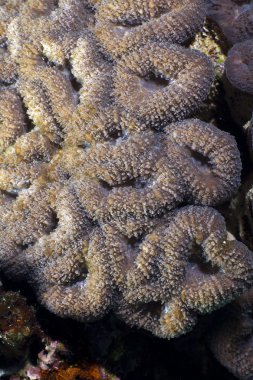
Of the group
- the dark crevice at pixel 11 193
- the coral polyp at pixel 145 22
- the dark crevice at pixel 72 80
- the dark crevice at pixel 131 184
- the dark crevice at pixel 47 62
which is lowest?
the dark crevice at pixel 11 193

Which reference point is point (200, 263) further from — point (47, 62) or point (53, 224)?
point (47, 62)

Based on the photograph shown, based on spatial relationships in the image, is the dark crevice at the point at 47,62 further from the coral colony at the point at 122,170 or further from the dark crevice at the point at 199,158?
the dark crevice at the point at 199,158

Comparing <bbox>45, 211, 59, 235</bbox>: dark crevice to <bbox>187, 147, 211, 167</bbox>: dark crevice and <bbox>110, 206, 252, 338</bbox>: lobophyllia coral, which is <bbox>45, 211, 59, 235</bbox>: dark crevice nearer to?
<bbox>110, 206, 252, 338</bbox>: lobophyllia coral

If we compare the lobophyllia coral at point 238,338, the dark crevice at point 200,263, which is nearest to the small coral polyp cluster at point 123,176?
the dark crevice at point 200,263

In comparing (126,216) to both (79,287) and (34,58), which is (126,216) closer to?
(79,287)

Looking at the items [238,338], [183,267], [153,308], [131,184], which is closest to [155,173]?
[131,184]

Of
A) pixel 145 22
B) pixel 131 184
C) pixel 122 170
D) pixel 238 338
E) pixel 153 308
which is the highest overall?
pixel 145 22

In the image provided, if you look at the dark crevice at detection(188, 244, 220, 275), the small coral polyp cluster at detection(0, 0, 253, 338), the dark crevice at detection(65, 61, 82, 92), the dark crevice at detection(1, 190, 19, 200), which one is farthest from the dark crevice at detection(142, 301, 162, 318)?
the dark crevice at detection(65, 61, 82, 92)
